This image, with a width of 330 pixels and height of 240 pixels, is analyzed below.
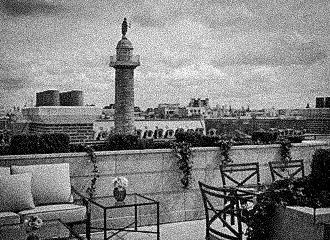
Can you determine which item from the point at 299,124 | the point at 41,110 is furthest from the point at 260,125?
the point at 41,110

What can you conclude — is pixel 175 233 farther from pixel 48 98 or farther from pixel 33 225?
pixel 48 98

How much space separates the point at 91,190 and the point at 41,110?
529cm

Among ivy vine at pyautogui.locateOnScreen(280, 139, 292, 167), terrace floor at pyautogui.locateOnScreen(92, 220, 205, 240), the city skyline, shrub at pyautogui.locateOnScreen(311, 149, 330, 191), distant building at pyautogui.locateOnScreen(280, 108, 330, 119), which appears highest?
the city skyline

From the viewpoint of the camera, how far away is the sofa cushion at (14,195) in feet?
15.5

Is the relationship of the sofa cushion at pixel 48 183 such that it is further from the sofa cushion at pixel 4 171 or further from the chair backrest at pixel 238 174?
the chair backrest at pixel 238 174

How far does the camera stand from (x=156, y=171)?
A: 20.9 ft

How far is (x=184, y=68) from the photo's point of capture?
12031 mm

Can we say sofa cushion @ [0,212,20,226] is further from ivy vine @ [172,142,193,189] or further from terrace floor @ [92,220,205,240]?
A: ivy vine @ [172,142,193,189]

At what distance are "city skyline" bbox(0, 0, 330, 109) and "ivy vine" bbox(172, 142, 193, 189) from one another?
2.90m

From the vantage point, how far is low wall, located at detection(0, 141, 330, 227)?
5.80 m

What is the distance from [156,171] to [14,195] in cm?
213

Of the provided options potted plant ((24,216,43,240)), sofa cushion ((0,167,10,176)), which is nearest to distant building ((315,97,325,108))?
sofa cushion ((0,167,10,176))

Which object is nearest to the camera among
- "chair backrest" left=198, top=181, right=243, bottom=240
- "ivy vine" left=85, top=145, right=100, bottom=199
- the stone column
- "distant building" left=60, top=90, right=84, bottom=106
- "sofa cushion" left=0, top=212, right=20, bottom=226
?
"chair backrest" left=198, top=181, right=243, bottom=240

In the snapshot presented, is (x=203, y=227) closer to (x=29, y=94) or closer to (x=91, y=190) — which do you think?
(x=91, y=190)
